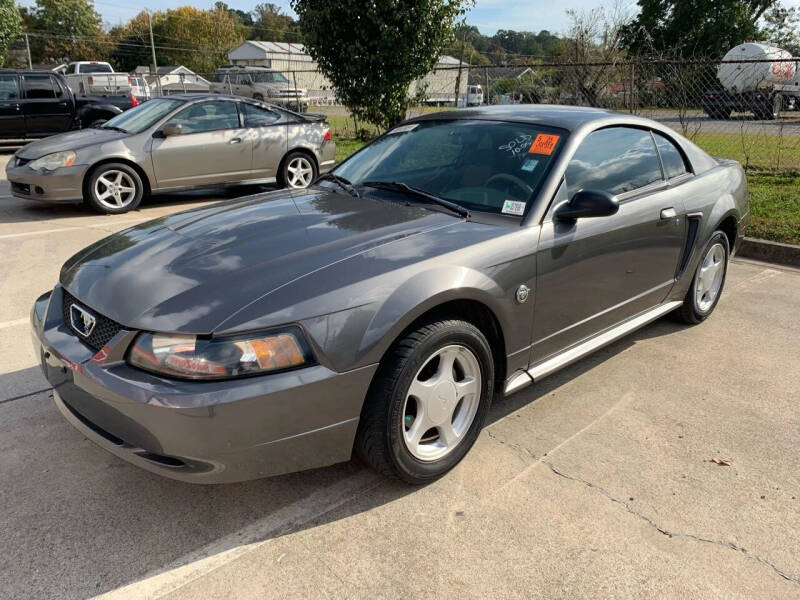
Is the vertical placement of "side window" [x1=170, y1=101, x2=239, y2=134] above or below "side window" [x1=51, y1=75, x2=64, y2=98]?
below

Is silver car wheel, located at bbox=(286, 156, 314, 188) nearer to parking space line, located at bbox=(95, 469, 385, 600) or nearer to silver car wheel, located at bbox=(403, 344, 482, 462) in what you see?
silver car wheel, located at bbox=(403, 344, 482, 462)

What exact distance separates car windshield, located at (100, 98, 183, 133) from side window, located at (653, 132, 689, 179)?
6.35 m

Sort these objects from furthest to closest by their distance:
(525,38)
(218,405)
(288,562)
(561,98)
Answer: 1. (525,38)
2. (561,98)
3. (288,562)
4. (218,405)

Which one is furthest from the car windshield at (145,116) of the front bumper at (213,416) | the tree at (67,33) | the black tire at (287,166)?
the tree at (67,33)

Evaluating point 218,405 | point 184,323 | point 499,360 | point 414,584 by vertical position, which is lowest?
point 414,584

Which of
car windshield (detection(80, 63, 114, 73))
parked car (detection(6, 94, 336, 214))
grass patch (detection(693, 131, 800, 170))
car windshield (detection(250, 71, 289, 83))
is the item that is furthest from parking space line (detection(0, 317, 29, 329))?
car windshield (detection(80, 63, 114, 73))

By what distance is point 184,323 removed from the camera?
2.25 m

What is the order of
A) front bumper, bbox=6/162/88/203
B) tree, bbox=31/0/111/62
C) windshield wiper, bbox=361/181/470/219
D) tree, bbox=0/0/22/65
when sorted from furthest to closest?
tree, bbox=31/0/111/62
tree, bbox=0/0/22/65
front bumper, bbox=6/162/88/203
windshield wiper, bbox=361/181/470/219

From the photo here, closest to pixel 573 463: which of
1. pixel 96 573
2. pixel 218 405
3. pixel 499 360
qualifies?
pixel 499 360

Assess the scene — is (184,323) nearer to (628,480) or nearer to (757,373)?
(628,480)

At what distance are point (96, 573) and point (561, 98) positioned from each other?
12141mm

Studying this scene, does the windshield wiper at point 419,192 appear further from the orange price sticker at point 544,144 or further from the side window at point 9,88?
the side window at point 9,88

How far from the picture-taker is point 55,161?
7559 millimetres

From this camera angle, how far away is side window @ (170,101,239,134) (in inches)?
327
